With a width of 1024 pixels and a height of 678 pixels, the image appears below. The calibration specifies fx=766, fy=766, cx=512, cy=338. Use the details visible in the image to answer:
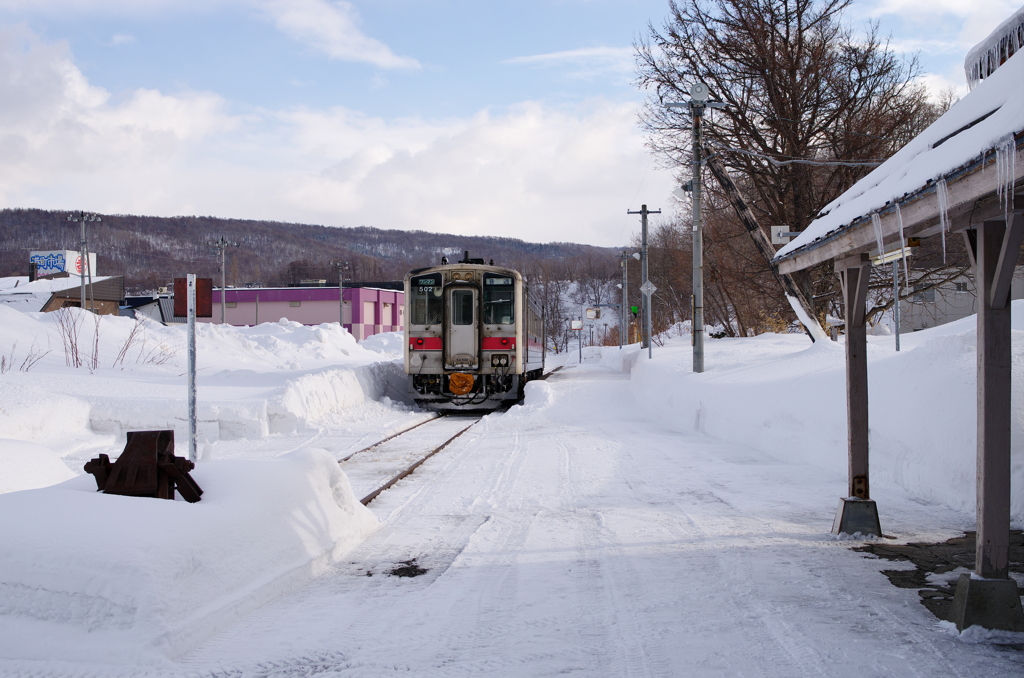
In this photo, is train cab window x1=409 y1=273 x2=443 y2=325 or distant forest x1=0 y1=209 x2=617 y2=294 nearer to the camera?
train cab window x1=409 y1=273 x2=443 y2=325

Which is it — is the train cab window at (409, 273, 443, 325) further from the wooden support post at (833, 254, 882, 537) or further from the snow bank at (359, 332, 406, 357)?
the snow bank at (359, 332, 406, 357)

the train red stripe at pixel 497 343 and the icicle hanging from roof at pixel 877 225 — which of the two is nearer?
the icicle hanging from roof at pixel 877 225

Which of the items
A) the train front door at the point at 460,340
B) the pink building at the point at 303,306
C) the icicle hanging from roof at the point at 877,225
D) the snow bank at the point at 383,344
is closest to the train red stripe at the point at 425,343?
the train front door at the point at 460,340

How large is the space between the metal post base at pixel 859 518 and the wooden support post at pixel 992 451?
1.77 m

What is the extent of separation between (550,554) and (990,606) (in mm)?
2707

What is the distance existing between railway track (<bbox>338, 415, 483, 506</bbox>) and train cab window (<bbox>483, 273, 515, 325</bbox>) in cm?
339

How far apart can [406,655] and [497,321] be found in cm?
1423

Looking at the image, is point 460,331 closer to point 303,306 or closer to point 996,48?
point 996,48

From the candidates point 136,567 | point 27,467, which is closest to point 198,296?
point 27,467

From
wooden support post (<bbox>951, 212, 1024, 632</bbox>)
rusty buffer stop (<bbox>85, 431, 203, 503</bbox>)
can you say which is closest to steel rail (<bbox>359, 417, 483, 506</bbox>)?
rusty buffer stop (<bbox>85, 431, 203, 503</bbox>)

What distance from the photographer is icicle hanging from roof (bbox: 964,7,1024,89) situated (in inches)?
286

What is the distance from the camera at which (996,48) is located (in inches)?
307

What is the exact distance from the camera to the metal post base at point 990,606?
3.95 meters

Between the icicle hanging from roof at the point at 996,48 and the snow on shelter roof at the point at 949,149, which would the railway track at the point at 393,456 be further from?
the icicle hanging from roof at the point at 996,48
